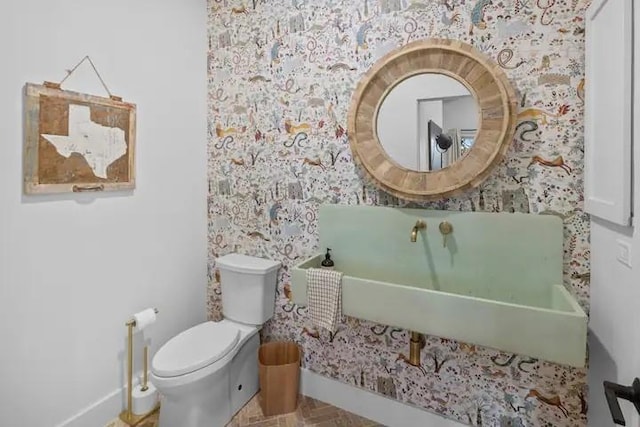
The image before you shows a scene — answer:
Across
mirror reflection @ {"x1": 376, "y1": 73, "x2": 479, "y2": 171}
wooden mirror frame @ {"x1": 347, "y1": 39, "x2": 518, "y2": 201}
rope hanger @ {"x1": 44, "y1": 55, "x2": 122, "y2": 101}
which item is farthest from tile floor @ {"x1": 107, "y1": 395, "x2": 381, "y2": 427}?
rope hanger @ {"x1": 44, "y1": 55, "x2": 122, "y2": 101}

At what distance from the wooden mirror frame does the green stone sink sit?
0.17 meters

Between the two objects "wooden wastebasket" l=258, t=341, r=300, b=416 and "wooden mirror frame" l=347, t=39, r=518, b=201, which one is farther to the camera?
"wooden wastebasket" l=258, t=341, r=300, b=416

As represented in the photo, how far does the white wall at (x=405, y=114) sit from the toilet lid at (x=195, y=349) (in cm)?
143

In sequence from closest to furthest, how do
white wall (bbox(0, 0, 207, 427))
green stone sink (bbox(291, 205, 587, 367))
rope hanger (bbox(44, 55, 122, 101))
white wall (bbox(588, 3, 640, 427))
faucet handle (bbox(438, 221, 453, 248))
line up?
white wall (bbox(588, 3, 640, 427))
green stone sink (bbox(291, 205, 587, 367))
white wall (bbox(0, 0, 207, 427))
rope hanger (bbox(44, 55, 122, 101))
faucet handle (bbox(438, 221, 453, 248))

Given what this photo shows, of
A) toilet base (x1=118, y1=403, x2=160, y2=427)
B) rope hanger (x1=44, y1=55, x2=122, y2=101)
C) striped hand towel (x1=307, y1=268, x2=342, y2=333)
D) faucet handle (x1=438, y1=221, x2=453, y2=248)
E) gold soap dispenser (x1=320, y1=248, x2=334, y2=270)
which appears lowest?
toilet base (x1=118, y1=403, x2=160, y2=427)

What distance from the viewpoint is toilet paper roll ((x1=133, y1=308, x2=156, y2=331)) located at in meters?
1.94

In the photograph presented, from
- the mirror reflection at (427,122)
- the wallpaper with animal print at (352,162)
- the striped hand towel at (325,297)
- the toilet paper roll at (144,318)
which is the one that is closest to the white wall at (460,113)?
the mirror reflection at (427,122)

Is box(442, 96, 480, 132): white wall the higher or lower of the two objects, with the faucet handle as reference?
higher

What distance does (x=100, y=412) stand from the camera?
1.86 m

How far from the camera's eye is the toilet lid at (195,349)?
169 cm

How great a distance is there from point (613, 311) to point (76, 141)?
2.50 meters

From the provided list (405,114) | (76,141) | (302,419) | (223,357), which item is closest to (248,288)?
(223,357)

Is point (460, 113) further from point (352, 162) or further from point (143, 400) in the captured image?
point (143, 400)

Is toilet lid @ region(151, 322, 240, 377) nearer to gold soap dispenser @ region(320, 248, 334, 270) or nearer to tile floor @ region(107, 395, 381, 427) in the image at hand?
tile floor @ region(107, 395, 381, 427)
